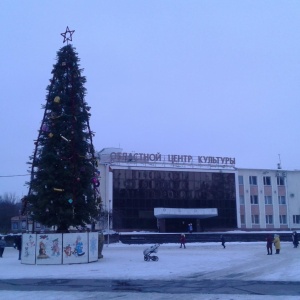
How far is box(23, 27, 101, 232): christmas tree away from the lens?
28688 mm

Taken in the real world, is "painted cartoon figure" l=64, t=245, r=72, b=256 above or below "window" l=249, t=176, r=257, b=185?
below

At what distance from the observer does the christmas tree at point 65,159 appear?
28.7 meters

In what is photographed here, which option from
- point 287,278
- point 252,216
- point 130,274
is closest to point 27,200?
point 130,274

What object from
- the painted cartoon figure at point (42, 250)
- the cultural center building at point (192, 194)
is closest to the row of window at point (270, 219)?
the cultural center building at point (192, 194)

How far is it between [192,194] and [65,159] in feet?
138

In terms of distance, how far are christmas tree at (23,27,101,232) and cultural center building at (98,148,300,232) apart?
33.4m

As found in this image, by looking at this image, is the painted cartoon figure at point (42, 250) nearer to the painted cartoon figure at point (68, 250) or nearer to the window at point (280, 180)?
the painted cartoon figure at point (68, 250)

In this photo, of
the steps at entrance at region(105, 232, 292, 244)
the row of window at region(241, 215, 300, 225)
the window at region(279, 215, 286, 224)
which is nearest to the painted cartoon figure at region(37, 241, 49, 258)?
the steps at entrance at region(105, 232, 292, 244)

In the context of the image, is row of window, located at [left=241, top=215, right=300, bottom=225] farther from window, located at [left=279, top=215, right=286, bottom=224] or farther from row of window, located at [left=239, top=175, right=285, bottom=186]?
row of window, located at [left=239, top=175, right=285, bottom=186]

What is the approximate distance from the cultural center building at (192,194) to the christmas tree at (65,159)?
3340 cm

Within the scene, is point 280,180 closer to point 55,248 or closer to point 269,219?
point 269,219

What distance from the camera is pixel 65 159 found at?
2909cm

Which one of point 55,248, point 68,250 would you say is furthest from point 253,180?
point 55,248

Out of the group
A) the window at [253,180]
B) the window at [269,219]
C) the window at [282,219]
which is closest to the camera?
the window at [269,219]
